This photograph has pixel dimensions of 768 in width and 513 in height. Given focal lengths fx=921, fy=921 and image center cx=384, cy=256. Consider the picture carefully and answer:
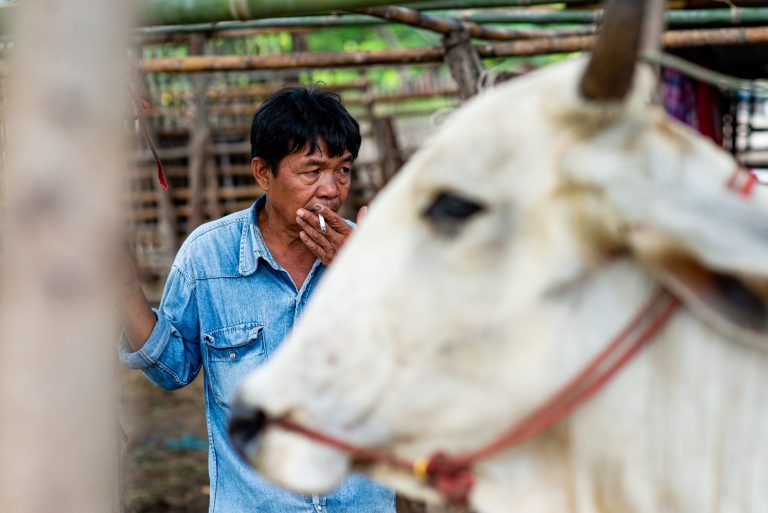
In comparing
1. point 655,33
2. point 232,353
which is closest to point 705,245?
point 655,33

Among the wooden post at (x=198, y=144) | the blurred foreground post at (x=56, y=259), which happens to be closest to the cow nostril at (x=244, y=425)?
the blurred foreground post at (x=56, y=259)

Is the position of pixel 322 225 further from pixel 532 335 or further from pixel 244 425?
pixel 532 335

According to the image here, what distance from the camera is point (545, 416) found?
1.41m

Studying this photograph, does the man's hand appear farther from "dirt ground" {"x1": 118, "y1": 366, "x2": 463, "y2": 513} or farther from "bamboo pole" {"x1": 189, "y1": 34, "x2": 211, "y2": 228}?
"bamboo pole" {"x1": 189, "y1": 34, "x2": 211, "y2": 228}

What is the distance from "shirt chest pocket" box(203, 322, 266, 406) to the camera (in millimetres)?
2605

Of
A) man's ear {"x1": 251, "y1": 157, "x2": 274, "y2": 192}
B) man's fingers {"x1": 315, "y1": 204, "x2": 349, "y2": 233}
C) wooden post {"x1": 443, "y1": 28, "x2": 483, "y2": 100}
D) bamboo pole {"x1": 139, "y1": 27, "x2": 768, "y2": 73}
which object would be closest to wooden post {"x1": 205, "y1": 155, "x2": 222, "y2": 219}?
bamboo pole {"x1": 139, "y1": 27, "x2": 768, "y2": 73}

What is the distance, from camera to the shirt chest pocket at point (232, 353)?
261 centimetres

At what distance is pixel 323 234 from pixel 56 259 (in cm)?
163

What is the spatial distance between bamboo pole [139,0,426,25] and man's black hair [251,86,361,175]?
0.32 meters

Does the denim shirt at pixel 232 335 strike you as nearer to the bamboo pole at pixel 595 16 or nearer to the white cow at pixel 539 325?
the white cow at pixel 539 325

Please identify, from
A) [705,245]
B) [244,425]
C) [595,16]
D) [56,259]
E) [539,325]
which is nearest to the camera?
[56,259]

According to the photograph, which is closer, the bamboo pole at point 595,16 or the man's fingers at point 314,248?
the man's fingers at point 314,248

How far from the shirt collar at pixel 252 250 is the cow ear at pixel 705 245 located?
1.48 m

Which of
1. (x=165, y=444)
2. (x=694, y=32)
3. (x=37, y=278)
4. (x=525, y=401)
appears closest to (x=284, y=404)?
(x=525, y=401)
